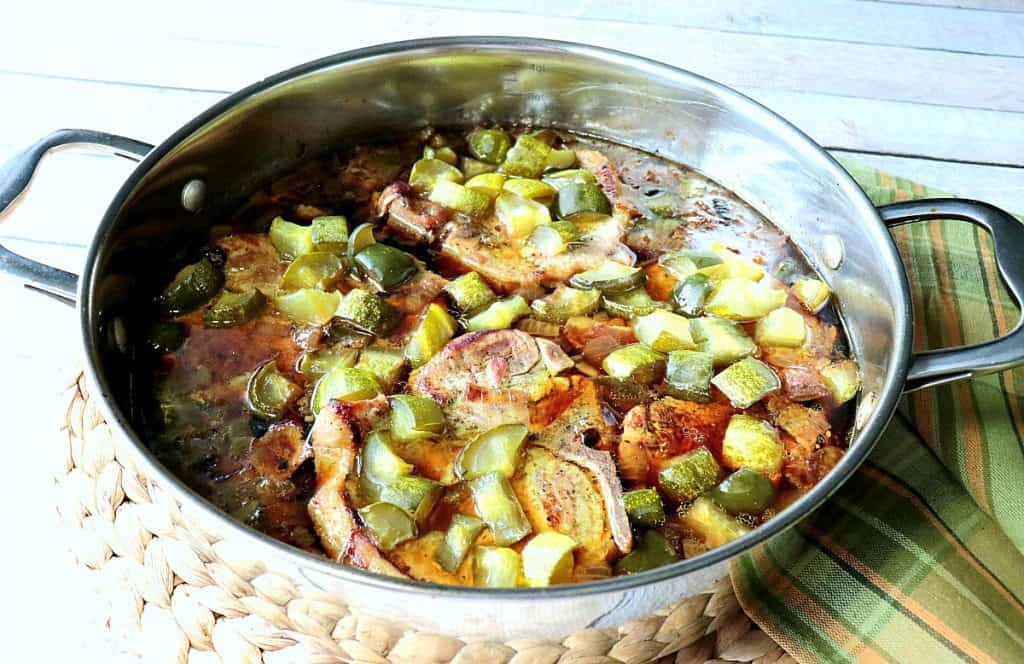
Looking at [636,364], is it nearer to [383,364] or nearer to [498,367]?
→ [498,367]

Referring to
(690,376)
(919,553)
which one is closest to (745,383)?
(690,376)

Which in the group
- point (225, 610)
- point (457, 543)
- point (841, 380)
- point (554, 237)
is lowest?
point (225, 610)

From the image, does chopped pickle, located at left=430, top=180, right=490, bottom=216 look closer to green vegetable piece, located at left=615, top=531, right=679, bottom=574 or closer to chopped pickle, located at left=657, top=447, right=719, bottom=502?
chopped pickle, located at left=657, top=447, right=719, bottom=502

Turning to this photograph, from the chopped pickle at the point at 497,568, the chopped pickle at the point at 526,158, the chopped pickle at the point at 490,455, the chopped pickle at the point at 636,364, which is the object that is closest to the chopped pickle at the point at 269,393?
the chopped pickle at the point at 490,455

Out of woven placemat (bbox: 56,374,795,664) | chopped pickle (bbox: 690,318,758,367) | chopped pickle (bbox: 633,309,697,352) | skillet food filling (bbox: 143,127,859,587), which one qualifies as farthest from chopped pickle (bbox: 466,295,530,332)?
woven placemat (bbox: 56,374,795,664)

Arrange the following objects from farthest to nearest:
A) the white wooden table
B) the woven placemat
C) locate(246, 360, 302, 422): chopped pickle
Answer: the white wooden table → locate(246, 360, 302, 422): chopped pickle → the woven placemat

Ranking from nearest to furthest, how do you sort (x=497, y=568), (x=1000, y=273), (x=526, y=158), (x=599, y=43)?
(x=497, y=568)
(x=1000, y=273)
(x=526, y=158)
(x=599, y=43)
